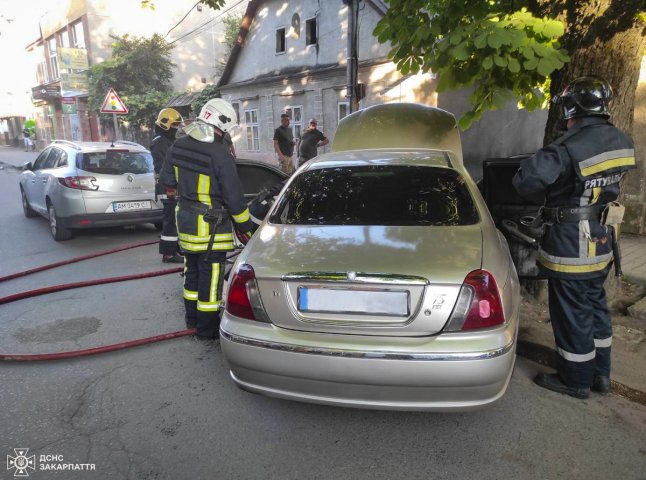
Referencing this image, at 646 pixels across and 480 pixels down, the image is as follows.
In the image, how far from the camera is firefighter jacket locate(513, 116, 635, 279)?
8.73ft

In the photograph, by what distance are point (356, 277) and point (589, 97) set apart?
176 cm

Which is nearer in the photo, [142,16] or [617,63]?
[617,63]

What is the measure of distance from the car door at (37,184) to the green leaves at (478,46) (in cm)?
629

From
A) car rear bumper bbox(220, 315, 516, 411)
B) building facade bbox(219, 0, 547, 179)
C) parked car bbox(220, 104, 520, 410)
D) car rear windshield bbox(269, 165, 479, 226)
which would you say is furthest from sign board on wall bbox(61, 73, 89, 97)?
car rear bumper bbox(220, 315, 516, 411)

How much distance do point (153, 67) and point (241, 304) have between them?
24258 mm

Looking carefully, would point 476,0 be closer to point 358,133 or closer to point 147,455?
point 358,133

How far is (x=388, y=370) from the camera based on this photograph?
217cm

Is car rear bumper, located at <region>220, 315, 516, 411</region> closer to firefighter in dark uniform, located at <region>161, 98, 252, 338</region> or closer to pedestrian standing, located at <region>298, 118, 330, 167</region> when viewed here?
firefighter in dark uniform, located at <region>161, 98, 252, 338</region>

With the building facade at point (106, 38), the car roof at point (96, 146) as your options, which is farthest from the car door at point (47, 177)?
the building facade at point (106, 38)

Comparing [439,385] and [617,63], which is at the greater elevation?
[617,63]

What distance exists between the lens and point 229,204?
11.8 feet

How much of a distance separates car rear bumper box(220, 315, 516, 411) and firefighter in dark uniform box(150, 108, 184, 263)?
154 inches

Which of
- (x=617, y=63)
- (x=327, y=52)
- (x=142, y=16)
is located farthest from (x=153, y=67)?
(x=617, y=63)

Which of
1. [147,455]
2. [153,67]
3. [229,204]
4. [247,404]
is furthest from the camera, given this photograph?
[153,67]
